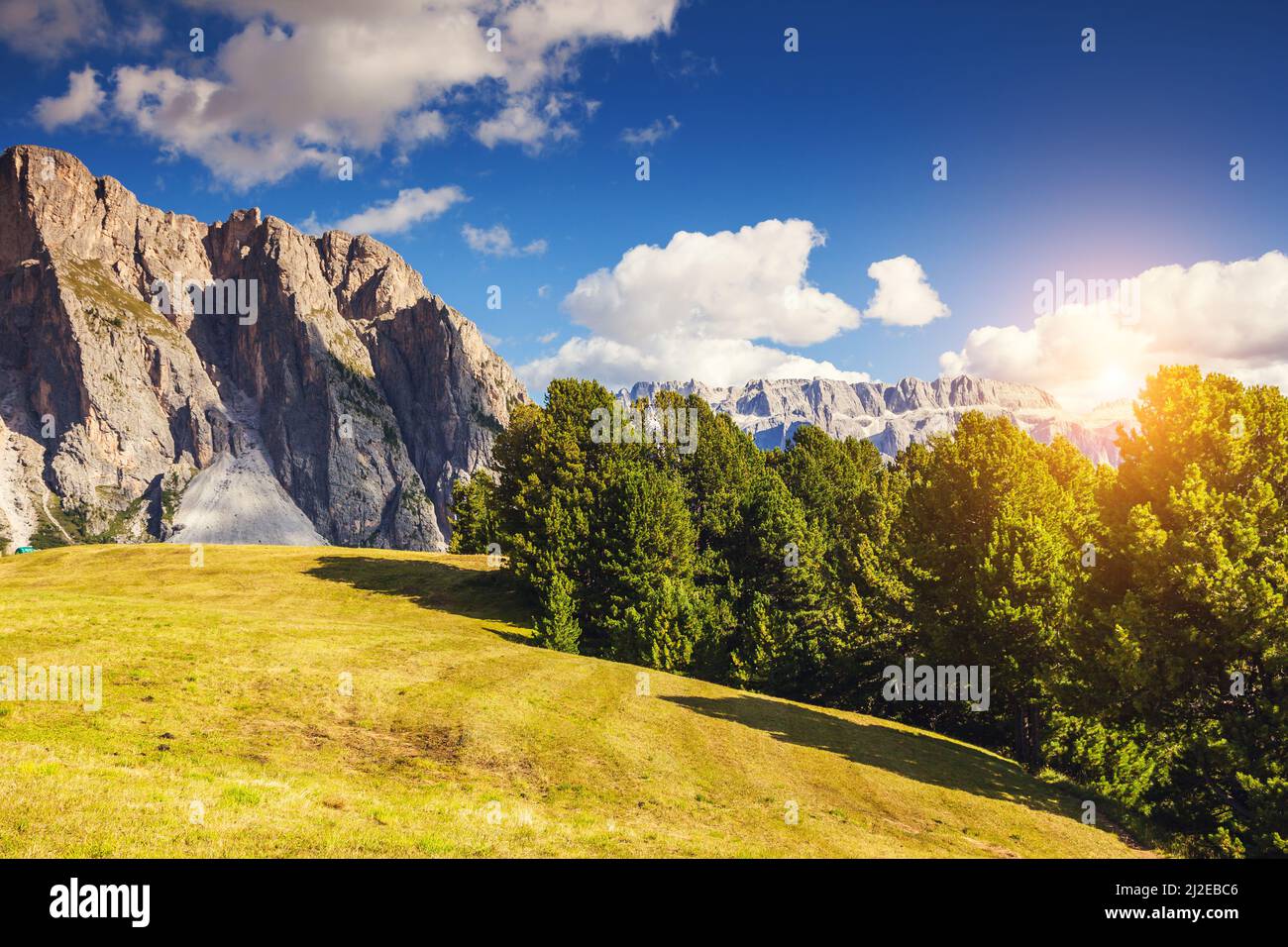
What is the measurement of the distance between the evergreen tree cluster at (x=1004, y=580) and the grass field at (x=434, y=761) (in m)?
5.48

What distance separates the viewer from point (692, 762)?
26156 millimetres

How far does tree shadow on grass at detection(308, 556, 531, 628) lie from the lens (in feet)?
196

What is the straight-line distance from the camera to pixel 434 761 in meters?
22.7

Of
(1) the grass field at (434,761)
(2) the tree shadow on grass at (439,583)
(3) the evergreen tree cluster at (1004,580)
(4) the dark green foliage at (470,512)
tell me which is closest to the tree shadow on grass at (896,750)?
(1) the grass field at (434,761)

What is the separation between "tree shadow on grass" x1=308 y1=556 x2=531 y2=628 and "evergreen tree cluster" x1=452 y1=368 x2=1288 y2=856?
3908mm

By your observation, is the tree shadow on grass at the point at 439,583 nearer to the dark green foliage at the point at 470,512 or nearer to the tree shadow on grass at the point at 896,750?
the dark green foliage at the point at 470,512

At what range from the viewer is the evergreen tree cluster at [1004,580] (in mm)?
24469

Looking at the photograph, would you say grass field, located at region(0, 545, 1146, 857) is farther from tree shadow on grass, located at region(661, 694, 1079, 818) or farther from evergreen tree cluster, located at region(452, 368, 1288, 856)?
evergreen tree cluster, located at region(452, 368, 1288, 856)

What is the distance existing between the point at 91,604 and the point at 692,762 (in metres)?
33.5
